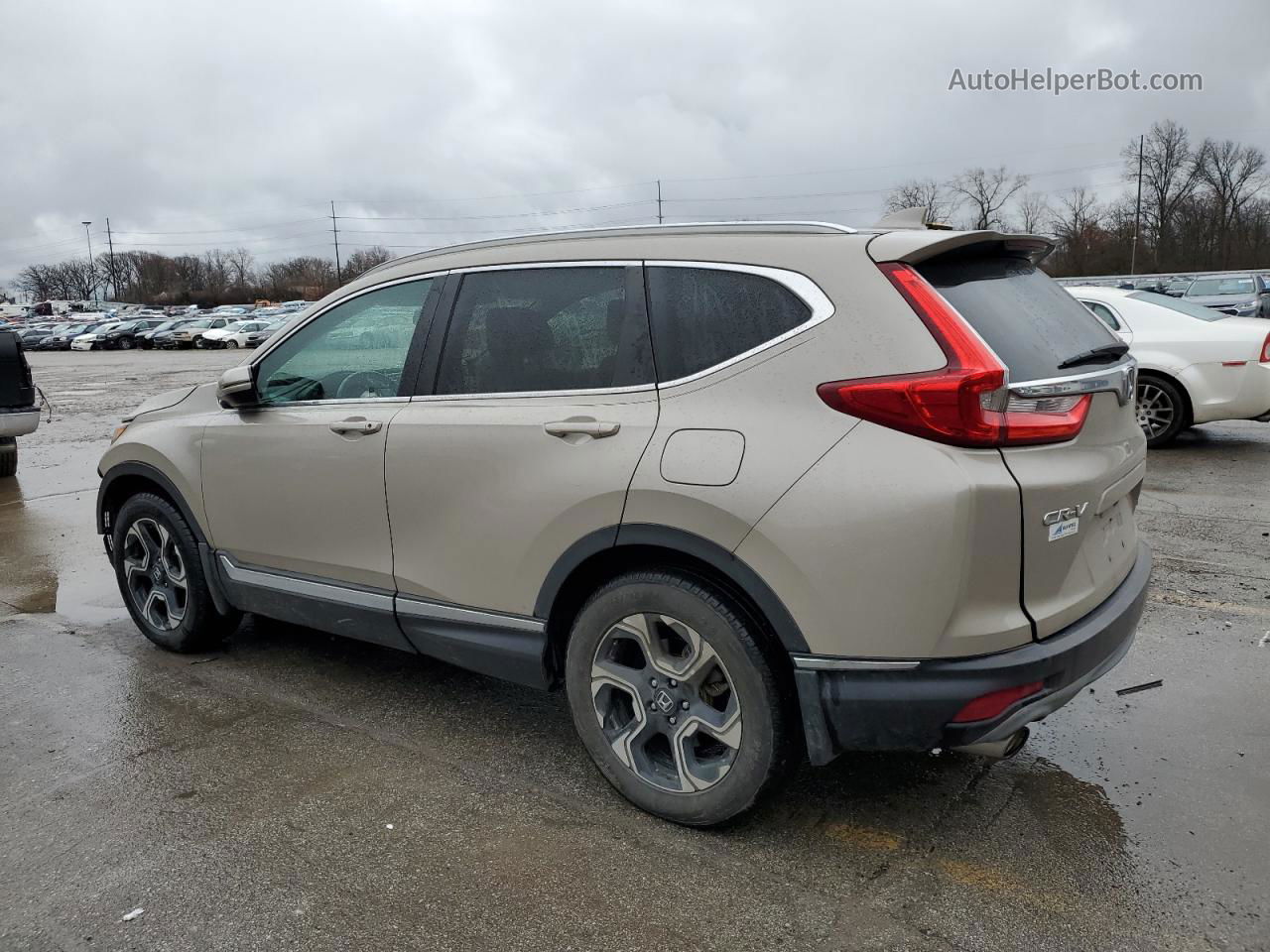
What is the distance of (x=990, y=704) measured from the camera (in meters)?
2.56

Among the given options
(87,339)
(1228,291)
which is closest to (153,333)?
(87,339)

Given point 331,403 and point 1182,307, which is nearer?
point 331,403

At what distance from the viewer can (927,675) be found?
2566 mm

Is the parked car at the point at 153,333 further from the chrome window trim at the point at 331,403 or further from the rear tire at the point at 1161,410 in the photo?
the chrome window trim at the point at 331,403

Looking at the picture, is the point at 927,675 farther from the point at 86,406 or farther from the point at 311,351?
the point at 86,406

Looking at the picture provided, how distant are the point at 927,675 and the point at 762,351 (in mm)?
990

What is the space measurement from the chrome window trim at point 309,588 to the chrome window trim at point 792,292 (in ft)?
4.94

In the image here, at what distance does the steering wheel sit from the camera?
3.76m

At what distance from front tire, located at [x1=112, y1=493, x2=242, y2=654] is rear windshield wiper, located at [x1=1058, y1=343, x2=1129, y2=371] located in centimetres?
370

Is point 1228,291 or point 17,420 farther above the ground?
point 1228,291

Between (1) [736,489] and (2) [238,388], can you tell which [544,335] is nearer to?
(1) [736,489]

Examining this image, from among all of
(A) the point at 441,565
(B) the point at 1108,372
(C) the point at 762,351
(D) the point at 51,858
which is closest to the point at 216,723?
(D) the point at 51,858

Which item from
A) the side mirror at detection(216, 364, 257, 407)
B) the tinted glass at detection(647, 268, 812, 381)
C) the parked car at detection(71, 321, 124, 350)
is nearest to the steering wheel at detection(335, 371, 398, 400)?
the side mirror at detection(216, 364, 257, 407)

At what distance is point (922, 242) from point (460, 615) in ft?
6.37
